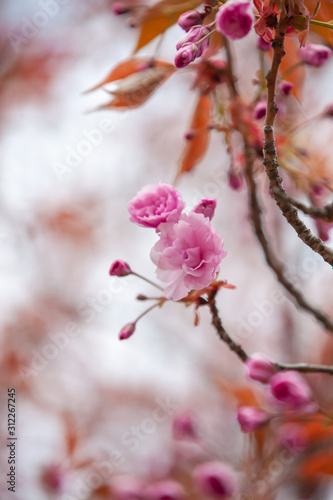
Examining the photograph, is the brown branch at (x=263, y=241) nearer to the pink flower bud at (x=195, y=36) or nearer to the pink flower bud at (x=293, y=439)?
the pink flower bud at (x=195, y=36)

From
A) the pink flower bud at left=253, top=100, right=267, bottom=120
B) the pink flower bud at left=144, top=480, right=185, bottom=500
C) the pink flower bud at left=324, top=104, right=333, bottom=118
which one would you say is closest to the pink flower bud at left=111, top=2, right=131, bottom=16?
the pink flower bud at left=253, top=100, right=267, bottom=120

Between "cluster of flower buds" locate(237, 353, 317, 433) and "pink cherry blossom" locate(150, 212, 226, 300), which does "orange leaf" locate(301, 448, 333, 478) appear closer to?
"cluster of flower buds" locate(237, 353, 317, 433)

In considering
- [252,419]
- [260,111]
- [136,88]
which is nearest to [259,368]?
[252,419]

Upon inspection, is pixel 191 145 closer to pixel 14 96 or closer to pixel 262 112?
pixel 262 112

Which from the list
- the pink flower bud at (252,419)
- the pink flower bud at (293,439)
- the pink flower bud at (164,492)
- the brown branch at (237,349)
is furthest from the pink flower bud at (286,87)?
the pink flower bud at (164,492)

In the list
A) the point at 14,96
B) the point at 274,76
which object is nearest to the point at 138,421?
the point at 14,96

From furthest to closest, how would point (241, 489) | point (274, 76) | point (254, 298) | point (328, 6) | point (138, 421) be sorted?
point (254, 298)
point (138, 421)
point (241, 489)
point (328, 6)
point (274, 76)
